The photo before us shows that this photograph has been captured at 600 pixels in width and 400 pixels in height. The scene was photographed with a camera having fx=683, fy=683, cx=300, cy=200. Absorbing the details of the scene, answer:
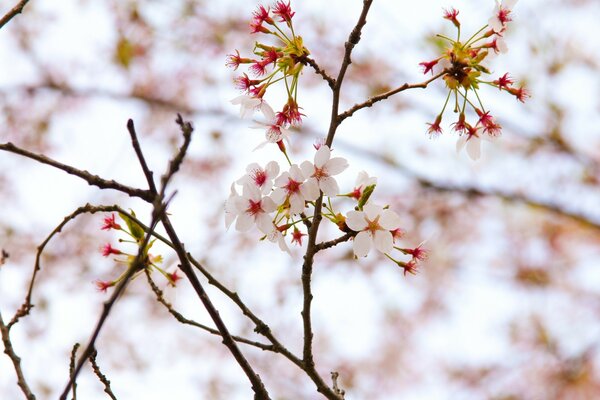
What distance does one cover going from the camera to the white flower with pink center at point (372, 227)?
129cm

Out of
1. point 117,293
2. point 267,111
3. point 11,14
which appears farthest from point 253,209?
point 11,14

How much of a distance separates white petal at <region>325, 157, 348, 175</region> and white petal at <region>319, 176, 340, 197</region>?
0.05 feet

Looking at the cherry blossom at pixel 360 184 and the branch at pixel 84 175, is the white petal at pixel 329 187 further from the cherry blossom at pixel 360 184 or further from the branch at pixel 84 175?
the branch at pixel 84 175

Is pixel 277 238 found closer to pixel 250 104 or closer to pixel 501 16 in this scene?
pixel 250 104

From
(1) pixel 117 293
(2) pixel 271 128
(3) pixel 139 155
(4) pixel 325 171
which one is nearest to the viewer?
(1) pixel 117 293

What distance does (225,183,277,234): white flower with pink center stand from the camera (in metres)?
1.29

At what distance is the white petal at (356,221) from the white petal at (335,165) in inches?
3.3

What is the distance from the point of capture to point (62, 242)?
649 cm

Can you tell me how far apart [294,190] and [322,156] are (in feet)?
0.30

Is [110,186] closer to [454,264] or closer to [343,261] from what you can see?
[343,261]

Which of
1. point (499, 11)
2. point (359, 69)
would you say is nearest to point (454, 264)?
point (359, 69)

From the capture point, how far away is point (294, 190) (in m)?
1.26

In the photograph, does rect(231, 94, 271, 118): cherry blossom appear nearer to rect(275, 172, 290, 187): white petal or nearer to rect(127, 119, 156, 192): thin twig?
rect(275, 172, 290, 187): white petal

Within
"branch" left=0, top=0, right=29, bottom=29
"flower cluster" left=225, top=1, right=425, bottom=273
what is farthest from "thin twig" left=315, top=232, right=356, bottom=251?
"branch" left=0, top=0, right=29, bottom=29
